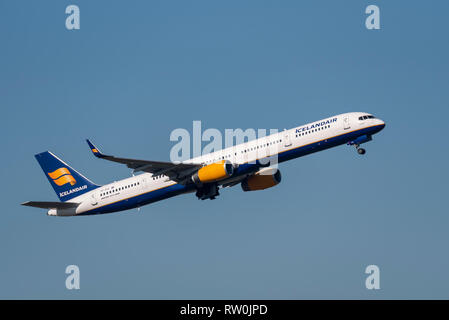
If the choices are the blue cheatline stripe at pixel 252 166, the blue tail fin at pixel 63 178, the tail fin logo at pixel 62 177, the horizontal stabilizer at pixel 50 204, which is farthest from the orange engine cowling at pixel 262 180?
the tail fin logo at pixel 62 177

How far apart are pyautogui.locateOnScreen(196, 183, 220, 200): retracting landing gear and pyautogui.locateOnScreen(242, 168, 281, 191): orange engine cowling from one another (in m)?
5.21

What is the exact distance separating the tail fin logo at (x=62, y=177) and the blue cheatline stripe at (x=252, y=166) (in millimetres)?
6902

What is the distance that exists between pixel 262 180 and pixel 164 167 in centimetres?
1136

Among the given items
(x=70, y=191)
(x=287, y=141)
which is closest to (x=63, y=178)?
(x=70, y=191)

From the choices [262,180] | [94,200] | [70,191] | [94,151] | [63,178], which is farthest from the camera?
[63,178]

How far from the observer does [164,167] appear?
2621 inches

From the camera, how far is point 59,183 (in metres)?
75.9

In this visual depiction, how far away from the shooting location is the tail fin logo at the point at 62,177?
248ft

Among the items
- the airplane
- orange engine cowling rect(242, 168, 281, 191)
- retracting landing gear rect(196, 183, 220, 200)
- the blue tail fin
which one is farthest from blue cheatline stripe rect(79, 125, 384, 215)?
orange engine cowling rect(242, 168, 281, 191)

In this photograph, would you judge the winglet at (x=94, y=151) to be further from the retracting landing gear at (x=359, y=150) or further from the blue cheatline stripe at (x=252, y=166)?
the retracting landing gear at (x=359, y=150)

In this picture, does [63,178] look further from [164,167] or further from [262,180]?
[262,180]
